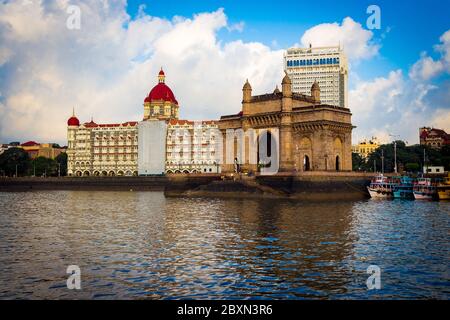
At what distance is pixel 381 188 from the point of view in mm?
75875

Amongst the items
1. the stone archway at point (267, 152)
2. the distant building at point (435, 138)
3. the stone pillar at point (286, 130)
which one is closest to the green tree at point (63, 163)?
the stone archway at point (267, 152)

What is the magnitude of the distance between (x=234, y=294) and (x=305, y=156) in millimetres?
70720

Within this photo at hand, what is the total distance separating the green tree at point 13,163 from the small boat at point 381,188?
133736 millimetres

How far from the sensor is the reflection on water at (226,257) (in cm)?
1839

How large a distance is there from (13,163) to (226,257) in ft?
538

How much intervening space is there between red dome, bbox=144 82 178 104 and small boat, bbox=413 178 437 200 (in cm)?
10240

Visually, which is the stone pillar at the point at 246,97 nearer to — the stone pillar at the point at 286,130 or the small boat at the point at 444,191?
the stone pillar at the point at 286,130

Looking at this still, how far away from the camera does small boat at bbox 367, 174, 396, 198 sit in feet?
248

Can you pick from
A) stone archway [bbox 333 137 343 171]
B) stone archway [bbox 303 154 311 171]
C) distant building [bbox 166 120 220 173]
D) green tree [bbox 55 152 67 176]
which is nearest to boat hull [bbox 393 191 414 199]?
stone archway [bbox 333 137 343 171]

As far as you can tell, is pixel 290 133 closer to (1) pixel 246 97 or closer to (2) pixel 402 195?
(1) pixel 246 97

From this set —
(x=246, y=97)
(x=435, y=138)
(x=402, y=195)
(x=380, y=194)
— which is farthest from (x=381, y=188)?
(x=435, y=138)

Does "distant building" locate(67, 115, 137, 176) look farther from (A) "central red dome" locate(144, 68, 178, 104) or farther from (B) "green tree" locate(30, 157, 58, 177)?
(A) "central red dome" locate(144, 68, 178, 104)

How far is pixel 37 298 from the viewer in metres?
17.3
